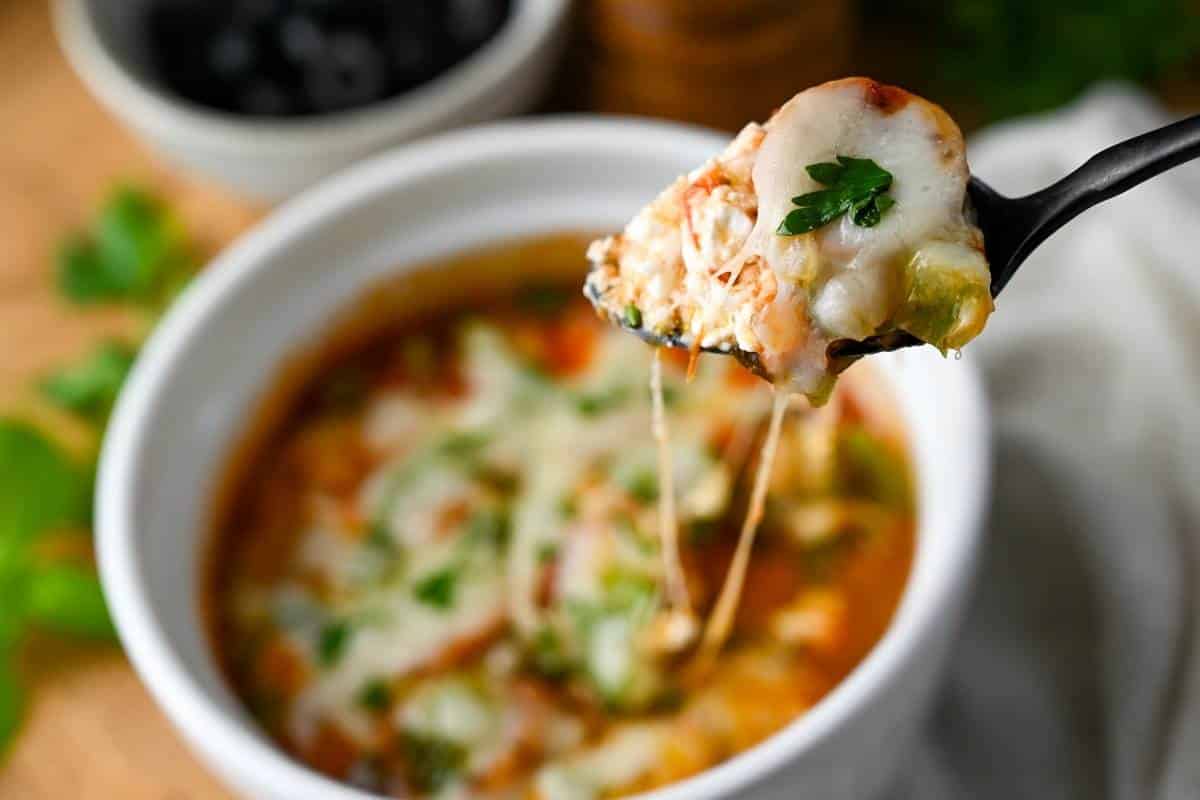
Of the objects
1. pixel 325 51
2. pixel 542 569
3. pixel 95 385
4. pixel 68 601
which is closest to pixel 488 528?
pixel 542 569

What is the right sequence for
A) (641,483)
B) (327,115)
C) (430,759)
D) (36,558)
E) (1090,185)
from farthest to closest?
(327,115)
(36,558)
(641,483)
(430,759)
(1090,185)

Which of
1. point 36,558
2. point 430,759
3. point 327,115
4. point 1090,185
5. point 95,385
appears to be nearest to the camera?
point 1090,185

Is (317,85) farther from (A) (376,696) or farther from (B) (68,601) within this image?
(A) (376,696)

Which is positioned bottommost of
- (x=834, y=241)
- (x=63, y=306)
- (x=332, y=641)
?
(x=63, y=306)

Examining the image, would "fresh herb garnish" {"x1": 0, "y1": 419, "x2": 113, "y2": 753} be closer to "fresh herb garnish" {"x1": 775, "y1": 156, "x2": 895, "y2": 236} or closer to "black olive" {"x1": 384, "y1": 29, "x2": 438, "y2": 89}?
"black olive" {"x1": 384, "y1": 29, "x2": 438, "y2": 89}

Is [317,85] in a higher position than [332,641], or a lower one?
higher

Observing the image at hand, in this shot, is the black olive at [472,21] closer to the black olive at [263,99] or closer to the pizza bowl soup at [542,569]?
the black olive at [263,99]

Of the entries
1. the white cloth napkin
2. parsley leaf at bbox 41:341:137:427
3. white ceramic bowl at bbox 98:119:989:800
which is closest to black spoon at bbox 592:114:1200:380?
white ceramic bowl at bbox 98:119:989:800
